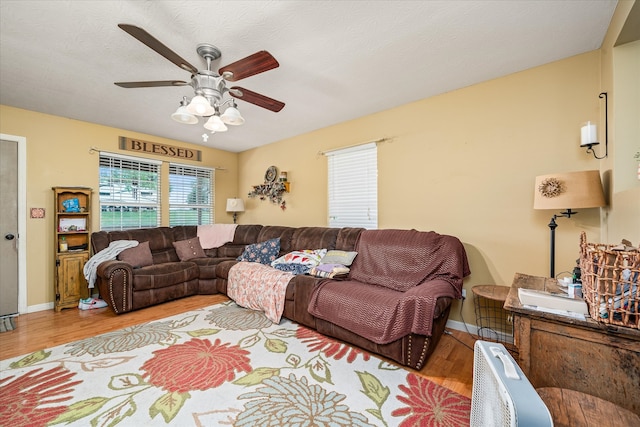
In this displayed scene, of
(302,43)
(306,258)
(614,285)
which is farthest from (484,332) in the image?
(302,43)

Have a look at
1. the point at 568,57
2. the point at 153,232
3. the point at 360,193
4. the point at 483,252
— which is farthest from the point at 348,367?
the point at 153,232

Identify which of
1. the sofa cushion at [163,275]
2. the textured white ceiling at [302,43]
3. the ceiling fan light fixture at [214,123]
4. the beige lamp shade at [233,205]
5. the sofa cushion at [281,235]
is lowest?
the sofa cushion at [163,275]

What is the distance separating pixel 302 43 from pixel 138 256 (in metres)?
3.45

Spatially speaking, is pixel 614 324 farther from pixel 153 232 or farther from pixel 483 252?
pixel 153 232

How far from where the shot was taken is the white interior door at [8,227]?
121 inches

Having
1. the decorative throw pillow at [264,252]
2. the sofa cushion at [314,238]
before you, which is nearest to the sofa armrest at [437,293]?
the sofa cushion at [314,238]

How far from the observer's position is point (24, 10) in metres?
1.62

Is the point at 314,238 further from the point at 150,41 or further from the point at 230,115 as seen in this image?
the point at 150,41

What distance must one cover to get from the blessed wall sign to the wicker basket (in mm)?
5158

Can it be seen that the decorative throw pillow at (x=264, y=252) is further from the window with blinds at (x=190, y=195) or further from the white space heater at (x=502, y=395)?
the white space heater at (x=502, y=395)

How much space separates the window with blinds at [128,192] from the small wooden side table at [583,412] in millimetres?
5043

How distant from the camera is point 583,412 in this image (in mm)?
860

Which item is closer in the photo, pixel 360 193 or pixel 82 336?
pixel 82 336

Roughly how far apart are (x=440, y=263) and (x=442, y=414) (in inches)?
49.0
